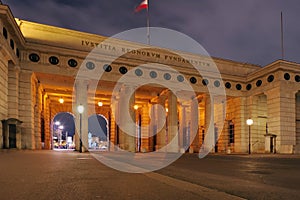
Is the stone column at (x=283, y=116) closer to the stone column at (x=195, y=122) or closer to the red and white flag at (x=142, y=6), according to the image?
the stone column at (x=195, y=122)

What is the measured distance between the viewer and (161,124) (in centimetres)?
3969

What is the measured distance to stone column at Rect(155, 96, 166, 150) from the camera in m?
37.5

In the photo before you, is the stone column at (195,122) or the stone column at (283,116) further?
the stone column at (195,122)

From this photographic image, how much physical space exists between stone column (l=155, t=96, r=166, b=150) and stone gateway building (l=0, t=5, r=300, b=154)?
16 cm

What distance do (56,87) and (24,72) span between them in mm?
8624

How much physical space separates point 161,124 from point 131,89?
1002 cm

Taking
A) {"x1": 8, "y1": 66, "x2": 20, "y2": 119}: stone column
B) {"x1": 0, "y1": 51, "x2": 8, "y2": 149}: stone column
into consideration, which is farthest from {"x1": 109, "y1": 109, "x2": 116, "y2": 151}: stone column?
{"x1": 0, "y1": 51, "x2": 8, "y2": 149}: stone column

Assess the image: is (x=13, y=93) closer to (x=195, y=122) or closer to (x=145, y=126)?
(x=145, y=126)

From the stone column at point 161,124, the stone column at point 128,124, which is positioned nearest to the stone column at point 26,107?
the stone column at point 128,124

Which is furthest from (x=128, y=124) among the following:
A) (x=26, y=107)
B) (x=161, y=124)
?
(x=26, y=107)

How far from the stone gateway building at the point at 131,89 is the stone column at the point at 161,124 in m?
0.16

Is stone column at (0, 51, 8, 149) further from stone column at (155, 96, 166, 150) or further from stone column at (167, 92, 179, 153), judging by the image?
stone column at (155, 96, 166, 150)

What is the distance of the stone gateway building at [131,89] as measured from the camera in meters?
24.9

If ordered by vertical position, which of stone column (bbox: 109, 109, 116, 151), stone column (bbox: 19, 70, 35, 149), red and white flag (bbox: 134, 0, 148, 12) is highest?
red and white flag (bbox: 134, 0, 148, 12)
